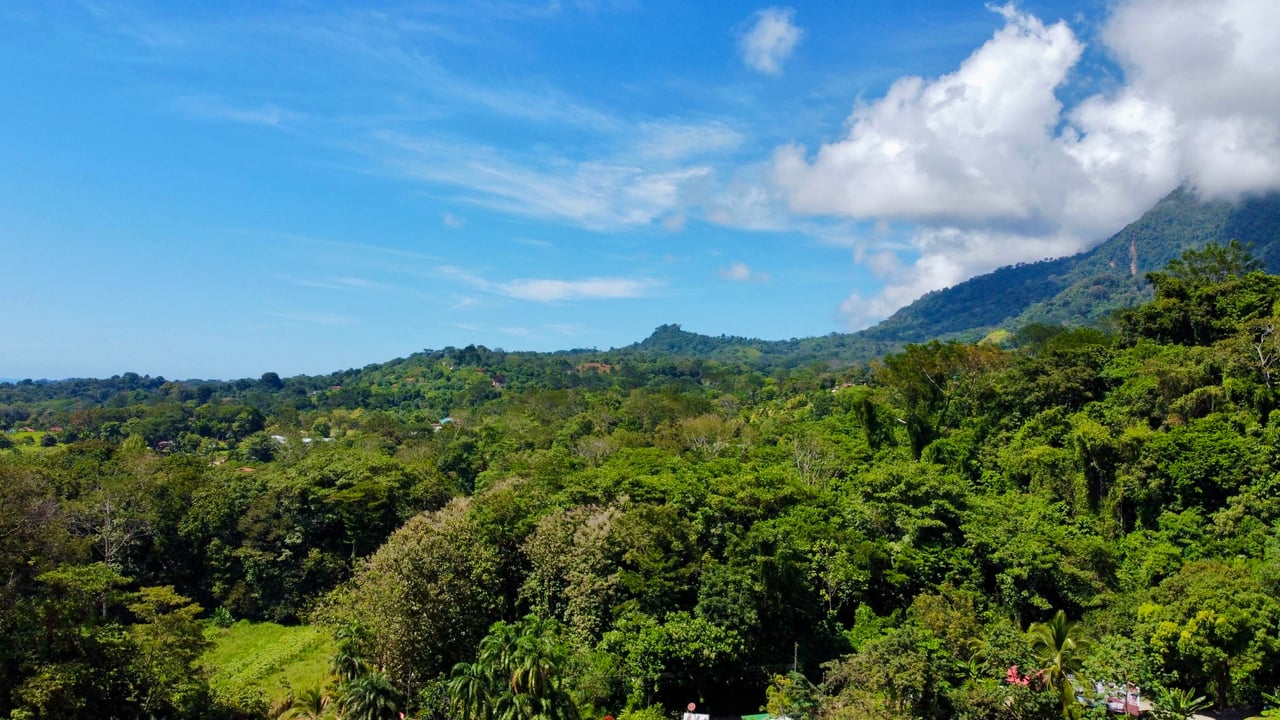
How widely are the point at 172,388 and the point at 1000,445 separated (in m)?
113

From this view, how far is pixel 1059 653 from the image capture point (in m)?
15.5

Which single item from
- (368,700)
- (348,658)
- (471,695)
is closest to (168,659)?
(348,658)

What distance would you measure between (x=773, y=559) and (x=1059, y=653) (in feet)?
22.1

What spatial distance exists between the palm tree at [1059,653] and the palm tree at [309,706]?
16.3 metres

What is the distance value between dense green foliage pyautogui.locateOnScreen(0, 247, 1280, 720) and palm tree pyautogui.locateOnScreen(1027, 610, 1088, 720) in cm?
7

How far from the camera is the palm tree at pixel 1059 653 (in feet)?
47.2

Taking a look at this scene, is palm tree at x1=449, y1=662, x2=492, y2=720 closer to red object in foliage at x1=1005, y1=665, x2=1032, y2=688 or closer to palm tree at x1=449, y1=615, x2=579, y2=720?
palm tree at x1=449, y1=615, x2=579, y2=720

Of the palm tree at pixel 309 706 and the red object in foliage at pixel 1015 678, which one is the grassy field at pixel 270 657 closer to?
the palm tree at pixel 309 706

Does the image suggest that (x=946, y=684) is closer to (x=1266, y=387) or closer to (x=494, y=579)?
(x=494, y=579)

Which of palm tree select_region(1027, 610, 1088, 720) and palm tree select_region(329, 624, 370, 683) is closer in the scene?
palm tree select_region(1027, 610, 1088, 720)

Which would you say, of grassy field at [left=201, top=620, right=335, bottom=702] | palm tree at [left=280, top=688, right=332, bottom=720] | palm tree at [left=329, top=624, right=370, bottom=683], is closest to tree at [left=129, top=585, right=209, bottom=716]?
palm tree at [left=280, top=688, right=332, bottom=720]

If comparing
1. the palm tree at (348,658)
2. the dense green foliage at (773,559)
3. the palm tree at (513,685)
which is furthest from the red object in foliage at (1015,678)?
the palm tree at (348,658)

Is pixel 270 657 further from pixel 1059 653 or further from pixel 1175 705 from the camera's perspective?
pixel 1175 705

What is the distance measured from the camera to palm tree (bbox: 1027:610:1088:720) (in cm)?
1440
